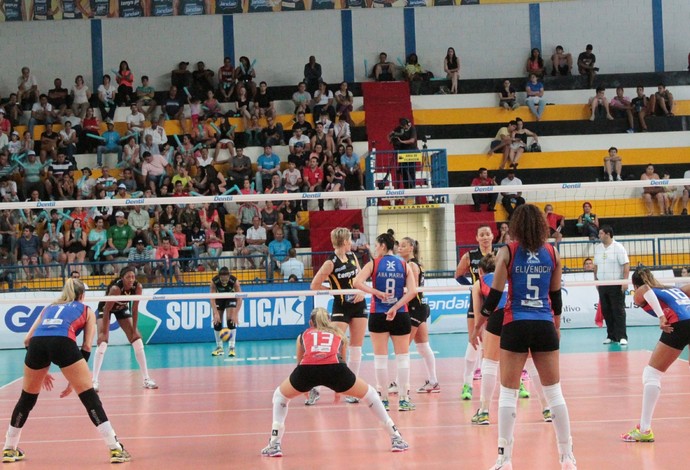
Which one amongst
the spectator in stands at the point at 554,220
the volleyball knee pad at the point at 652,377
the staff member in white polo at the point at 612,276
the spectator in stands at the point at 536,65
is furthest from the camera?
the spectator in stands at the point at 536,65

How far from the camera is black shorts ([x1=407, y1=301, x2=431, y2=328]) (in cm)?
1045

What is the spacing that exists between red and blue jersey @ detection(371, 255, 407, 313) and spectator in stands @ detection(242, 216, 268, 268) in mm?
10627

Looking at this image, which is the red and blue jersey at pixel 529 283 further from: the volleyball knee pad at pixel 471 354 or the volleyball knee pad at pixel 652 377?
the volleyball knee pad at pixel 471 354

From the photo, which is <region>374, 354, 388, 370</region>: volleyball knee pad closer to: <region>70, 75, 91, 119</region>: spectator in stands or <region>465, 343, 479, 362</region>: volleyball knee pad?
<region>465, 343, 479, 362</region>: volleyball knee pad

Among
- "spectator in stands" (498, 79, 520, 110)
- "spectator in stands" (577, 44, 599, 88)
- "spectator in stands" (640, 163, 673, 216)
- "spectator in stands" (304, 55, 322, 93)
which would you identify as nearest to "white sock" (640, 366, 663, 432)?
"spectator in stands" (640, 163, 673, 216)

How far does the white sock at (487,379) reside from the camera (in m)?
8.29

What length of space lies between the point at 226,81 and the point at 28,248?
8.99 m

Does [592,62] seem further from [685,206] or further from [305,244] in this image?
[305,244]

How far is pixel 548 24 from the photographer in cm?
2770

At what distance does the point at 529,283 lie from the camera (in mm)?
6023

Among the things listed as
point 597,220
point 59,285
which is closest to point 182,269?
point 59,285

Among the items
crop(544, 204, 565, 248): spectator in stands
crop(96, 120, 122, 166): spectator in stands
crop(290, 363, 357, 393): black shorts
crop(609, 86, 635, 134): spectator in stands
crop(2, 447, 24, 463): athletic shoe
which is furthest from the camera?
crop(609, 86, 635, 134): spectator in stands

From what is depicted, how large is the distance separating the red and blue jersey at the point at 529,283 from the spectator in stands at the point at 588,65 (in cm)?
2156

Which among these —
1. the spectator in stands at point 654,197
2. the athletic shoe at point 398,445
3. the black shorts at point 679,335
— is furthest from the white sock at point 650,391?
the spectator in stands at point 654,197
